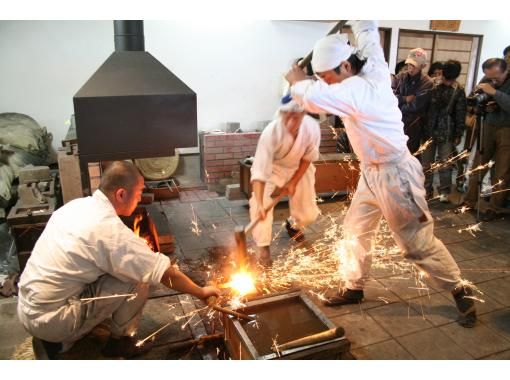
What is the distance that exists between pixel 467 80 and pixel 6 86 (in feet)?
25.3

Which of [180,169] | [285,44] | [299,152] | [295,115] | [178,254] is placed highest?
[285,44]

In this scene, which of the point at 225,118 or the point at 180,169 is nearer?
the point at 225,118

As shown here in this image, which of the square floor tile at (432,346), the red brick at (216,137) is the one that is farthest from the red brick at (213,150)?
the square floor tile at (432,346)

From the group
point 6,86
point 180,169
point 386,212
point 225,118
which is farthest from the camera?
point 180,169

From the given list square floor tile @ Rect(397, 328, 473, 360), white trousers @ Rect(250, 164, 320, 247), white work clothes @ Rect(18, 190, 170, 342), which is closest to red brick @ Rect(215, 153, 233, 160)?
white trousers @ Rect(250, 164, 320, 247)

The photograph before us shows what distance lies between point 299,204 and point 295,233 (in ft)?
4.32

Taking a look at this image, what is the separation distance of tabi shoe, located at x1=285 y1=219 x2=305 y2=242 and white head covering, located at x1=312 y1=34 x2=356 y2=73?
2427 millimetres

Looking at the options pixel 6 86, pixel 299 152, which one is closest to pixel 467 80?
Answer: pixel 299 152

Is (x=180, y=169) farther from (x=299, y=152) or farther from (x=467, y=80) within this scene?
(x=467, y=80)

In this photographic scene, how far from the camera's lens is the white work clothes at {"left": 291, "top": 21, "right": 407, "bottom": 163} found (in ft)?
6.99

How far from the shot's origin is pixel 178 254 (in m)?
4.07

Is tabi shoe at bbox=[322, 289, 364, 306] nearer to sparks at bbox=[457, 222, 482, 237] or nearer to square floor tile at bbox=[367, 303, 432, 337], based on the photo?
square floor tile at bbox=[367, 303, 432, 337]

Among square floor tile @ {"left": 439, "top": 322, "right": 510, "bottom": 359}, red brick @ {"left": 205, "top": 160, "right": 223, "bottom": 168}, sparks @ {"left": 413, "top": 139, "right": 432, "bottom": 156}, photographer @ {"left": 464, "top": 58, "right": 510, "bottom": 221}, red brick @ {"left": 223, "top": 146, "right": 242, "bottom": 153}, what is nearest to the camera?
square floor tile @ {"left": 439, "top": 322, "right": 510, "bottom": 359}
